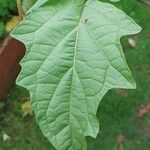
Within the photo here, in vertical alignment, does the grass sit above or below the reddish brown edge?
below

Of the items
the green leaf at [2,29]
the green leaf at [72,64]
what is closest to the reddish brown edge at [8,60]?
the green leaf at [2,29]

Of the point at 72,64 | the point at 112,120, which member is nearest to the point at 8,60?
the point at 112,120

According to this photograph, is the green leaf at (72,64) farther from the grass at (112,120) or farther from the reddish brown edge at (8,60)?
the reddish brown edge at (8,60)

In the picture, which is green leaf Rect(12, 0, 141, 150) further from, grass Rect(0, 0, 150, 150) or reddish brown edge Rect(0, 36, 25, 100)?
reddish brown edge Rect(0, 36, 25, 100)

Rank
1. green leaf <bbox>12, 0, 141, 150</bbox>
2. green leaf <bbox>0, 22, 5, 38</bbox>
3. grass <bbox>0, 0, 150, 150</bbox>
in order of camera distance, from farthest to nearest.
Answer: green leaf <bbox>0, 22, 5, 38</bbox> → grass <bbox>0, 0, 150, 150</bbox> → green leaf <bbox>12, 0, 141, 150</bbox>

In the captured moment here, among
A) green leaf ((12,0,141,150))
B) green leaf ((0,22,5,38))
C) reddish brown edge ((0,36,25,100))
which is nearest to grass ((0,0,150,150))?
reddish brown edge ((0,36,25,100))

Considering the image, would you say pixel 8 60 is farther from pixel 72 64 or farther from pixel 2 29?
pixel 72 64
